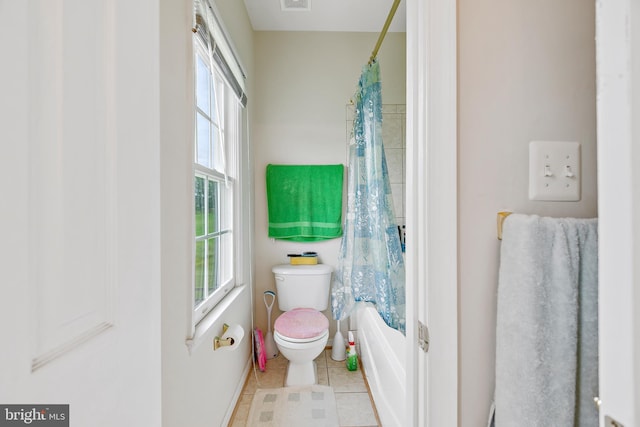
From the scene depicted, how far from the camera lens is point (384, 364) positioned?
151cm

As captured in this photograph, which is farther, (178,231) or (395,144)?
(395,144)

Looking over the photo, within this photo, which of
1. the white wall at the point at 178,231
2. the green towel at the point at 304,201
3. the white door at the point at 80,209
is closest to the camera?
the white door at the point at 80,209

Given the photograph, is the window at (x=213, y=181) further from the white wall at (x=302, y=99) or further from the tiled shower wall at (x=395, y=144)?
the tiled shower wall at (x=395, y=144)

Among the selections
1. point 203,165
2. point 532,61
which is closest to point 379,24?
point 203,165

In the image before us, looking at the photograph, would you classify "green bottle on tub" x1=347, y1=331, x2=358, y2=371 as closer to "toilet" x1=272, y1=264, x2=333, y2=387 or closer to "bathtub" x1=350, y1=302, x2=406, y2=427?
"bathtub" x1=350, y1=302, x2=406, y2=427

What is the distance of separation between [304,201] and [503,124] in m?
1.85

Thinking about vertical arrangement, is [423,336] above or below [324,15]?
below

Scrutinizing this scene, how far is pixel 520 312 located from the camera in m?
0.62

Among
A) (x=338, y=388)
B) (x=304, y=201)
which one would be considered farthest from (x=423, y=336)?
(x=304, y=201)

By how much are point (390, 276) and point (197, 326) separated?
1030 millimetres

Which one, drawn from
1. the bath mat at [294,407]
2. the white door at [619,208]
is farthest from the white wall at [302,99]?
the white door at [619,208]

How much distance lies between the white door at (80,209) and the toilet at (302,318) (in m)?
1.37

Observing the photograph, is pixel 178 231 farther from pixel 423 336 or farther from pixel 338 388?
pixel 338 388

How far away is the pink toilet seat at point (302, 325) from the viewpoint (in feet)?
5.94
